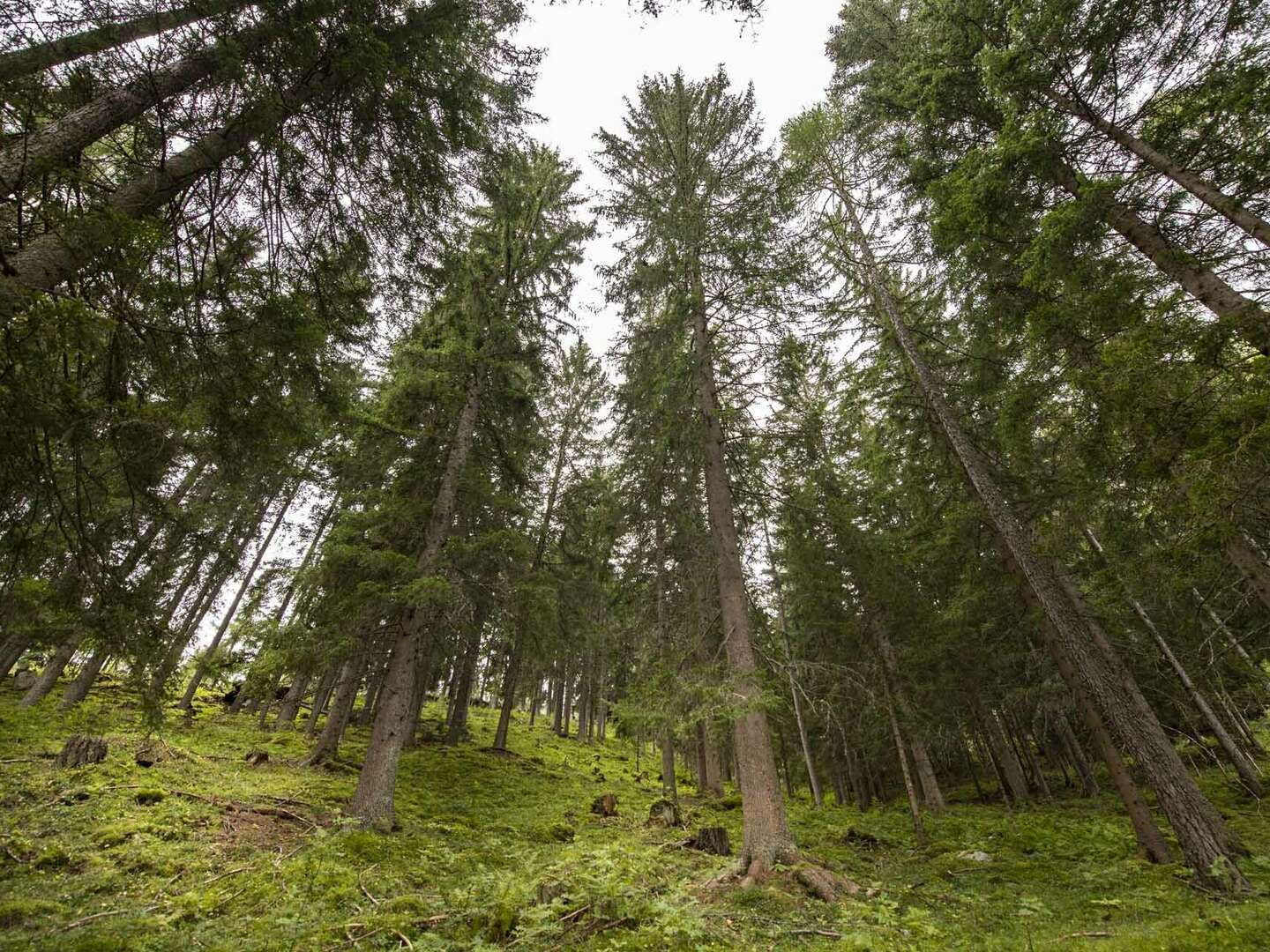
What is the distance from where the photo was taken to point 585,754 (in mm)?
24891

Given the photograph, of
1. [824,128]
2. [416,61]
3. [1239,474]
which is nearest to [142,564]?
[416,61]

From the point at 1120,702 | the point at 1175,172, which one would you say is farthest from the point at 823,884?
the point at 1175,172

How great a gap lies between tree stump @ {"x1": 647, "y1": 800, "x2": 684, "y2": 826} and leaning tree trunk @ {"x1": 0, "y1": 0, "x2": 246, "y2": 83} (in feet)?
48.7

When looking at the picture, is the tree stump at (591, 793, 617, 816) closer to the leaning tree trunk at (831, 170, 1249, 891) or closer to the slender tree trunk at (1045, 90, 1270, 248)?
the leaning tree trunk at (831, 170, 1249, 891)

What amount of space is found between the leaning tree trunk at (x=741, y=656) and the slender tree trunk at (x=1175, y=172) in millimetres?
6804

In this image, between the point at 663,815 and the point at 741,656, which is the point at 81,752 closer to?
the point at 663,815

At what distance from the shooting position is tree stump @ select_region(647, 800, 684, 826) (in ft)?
39.9

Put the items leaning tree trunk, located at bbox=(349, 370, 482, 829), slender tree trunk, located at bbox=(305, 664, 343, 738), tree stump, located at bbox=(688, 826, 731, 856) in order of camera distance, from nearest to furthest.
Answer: leaning tree trunk, located at bbox=(349, 370, 482, 829), tree stump, located at bbox=(688, 826, 731, 856), slender tree trunk, located at bbox=(305, 664, 343, 738)

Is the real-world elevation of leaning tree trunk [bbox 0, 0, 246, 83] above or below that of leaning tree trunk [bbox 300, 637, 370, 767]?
above

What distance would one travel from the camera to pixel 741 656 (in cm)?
895

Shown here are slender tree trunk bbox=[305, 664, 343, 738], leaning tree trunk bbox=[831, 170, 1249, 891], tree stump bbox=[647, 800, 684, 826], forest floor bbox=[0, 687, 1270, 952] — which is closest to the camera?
forest floor bbox=[0, 687, 1270, 952]

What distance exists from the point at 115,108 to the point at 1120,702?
45.8ft

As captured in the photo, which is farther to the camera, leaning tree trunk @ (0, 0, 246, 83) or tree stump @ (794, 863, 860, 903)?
tree stump @ (794, 863, 860, 903)

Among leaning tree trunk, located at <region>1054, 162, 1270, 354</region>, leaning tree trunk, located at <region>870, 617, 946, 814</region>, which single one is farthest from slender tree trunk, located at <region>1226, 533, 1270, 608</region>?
leaning tree trunk, located at <region>870, 617, 946, 814</region>
